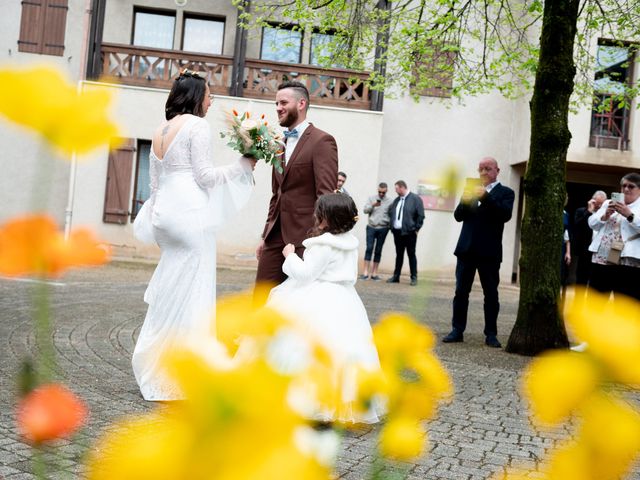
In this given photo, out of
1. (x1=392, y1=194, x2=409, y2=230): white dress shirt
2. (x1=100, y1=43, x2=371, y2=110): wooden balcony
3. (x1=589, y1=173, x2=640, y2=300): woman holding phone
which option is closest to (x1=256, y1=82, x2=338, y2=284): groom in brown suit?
(x1=589, y1=173, x2=640, y2=300): woman holding phone

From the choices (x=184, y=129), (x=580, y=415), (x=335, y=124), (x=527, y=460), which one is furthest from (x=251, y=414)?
(x=335, y=124)

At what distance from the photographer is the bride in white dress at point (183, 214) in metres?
4.58

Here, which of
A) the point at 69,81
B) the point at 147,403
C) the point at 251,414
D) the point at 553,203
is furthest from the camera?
the point at 553,203

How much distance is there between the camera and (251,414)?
398 mm

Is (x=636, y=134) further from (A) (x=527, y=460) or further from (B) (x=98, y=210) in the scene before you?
(A) (x=527, y=460)

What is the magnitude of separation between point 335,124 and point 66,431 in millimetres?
18248

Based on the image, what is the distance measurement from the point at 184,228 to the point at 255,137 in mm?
735

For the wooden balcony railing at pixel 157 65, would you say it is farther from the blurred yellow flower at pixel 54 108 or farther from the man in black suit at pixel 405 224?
the blurred yellow flower at pixel 54 108

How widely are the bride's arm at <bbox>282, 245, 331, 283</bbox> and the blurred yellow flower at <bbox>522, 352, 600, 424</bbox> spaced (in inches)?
152

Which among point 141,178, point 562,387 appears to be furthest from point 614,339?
point 141,178

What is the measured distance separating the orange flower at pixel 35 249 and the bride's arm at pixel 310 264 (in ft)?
12.3

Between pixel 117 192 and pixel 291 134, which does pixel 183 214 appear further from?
pixel 117 192

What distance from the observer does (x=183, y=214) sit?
4637 millimetres

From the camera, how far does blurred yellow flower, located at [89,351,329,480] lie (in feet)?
1.26
